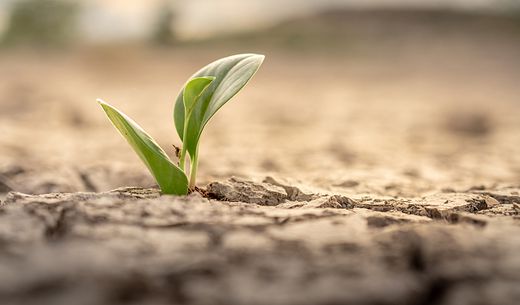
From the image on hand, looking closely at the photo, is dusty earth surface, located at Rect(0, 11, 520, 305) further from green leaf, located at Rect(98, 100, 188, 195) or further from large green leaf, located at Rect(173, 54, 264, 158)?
large green leaf, located at Rect(173, 54, 264, 158)

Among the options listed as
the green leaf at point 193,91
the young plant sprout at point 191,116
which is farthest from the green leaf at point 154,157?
the green leaf at point 193,91

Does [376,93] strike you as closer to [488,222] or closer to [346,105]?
[346,105]

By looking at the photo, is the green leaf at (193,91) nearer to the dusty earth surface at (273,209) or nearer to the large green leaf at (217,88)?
the large green leaf at (217,88)

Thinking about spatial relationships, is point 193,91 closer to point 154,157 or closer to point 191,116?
point 191,116

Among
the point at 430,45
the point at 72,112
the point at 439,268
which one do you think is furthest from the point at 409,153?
the point at 430,45

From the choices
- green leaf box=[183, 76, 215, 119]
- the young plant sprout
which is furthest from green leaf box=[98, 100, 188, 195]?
green leaf box=[183, 76, 215, 119]

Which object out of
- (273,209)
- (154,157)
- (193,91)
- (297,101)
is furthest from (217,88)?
(297,101)

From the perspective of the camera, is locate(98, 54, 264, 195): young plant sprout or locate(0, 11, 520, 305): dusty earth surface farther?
locate(98, 54, 264, 195): young plant sprout
